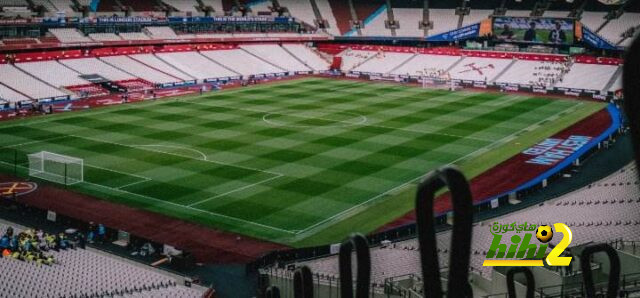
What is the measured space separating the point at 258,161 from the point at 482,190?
13.8 metres

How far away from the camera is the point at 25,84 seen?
214 ft

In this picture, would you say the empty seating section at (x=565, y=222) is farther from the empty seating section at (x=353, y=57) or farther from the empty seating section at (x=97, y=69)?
the empty seating section at (x=353, y=57)

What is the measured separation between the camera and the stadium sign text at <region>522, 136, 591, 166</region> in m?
42.5

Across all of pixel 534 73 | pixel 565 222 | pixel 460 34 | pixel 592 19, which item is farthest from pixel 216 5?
pixel 565 222

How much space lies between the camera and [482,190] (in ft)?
118

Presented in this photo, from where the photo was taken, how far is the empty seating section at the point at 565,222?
916 inches

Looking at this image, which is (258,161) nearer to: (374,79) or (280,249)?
(280,249)

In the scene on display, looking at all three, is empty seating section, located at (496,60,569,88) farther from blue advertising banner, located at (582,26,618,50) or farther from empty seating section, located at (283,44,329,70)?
empty seating section, located at (283,44,329,70)

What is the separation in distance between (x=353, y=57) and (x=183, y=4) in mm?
25803

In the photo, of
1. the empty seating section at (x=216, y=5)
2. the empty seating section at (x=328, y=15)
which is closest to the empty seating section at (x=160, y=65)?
the empty seating section at (x=216, y=5)

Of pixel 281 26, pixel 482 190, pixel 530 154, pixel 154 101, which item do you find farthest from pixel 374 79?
pixel 482 190

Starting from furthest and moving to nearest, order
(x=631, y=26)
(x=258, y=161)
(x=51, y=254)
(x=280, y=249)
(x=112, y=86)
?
(x=631, y=26)
(x=112, y=86)
(x=258, y=161)
(x=280, y=249)
(x=51, y=254)

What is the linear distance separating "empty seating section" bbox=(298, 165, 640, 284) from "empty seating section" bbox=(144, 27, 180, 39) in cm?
6359

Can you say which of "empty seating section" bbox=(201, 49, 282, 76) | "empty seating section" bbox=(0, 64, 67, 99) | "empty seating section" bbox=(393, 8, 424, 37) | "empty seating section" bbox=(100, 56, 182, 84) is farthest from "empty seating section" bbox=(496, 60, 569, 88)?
"empty seating section" bbox=(0, 64, 67, 99)
